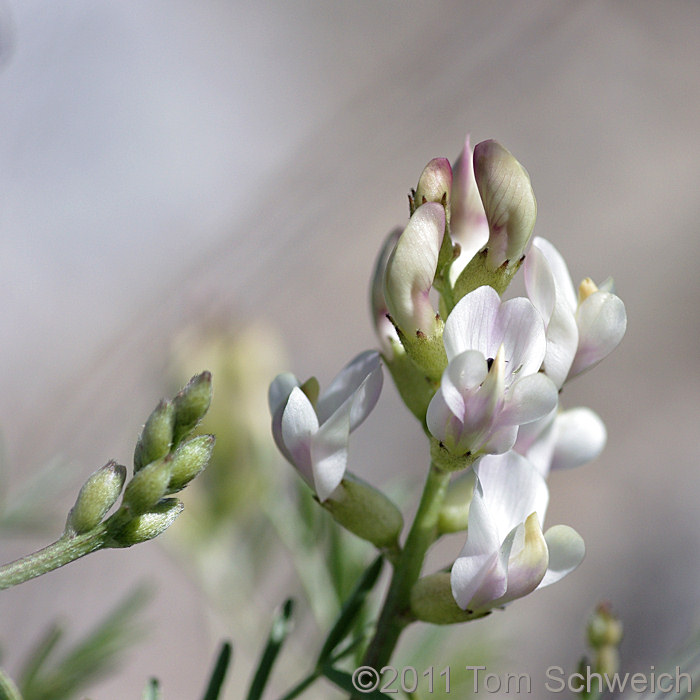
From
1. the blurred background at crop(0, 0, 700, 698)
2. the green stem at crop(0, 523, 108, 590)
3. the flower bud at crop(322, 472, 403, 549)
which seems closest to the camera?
the green stem at crop(0, 523, 108, 590)

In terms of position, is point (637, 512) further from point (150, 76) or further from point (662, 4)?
point (150, 76)

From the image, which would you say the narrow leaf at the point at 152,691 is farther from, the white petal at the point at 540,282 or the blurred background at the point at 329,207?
the blurred background at the point at 329,207

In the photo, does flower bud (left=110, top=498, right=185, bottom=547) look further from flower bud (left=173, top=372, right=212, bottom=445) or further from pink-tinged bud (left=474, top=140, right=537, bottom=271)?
pink-tinged bud (left=474, top=140, right=537, bottom=271)

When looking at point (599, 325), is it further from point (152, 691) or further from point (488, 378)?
point (152, 691)

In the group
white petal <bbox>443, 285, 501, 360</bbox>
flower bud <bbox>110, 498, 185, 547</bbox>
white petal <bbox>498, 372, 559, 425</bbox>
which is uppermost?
flower bud <bbox>110, 498, 185, 547</bbox>

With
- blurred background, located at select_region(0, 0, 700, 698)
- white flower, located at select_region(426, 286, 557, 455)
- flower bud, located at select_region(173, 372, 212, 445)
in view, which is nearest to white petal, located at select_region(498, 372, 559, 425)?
white flower, located at select_region(426, 286, 557, 455)

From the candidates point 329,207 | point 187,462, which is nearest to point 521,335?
point 187,462

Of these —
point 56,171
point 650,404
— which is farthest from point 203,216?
point 650,404

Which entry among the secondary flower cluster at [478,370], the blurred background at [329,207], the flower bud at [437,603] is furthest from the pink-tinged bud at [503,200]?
the blurred background at [329,207]
